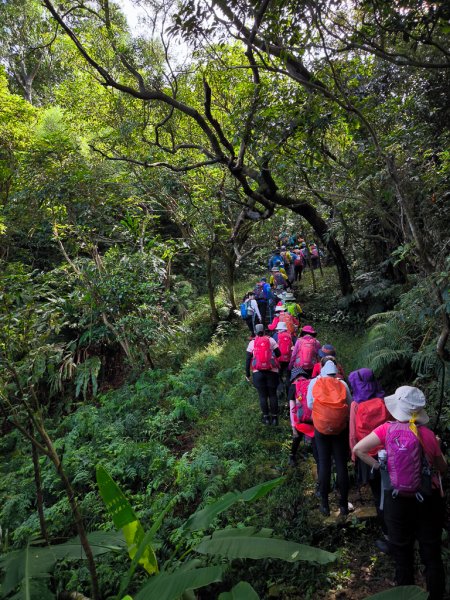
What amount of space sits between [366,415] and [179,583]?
93.1 inches

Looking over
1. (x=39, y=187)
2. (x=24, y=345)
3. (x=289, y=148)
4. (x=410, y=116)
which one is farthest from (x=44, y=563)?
(x=39, y=187)

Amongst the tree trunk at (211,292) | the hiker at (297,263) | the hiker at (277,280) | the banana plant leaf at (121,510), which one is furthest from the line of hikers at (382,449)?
the hiker at (297,263)

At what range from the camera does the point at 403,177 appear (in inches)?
201

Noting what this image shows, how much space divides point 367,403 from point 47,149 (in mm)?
9547

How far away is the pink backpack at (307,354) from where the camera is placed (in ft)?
19.8

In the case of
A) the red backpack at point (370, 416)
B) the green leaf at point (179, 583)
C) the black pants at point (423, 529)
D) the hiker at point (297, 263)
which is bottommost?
the black pants at point (423, 529)

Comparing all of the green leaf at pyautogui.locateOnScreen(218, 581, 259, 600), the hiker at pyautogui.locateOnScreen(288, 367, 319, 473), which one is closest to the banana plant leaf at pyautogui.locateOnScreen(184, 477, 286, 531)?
the green leaf at pyautogui.locateOnScreen(218, 581, 259, 600)

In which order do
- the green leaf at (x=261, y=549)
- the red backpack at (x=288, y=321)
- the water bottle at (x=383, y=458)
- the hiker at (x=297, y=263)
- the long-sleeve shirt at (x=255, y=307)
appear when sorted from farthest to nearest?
the hiker at (x=297, y=263)
the long-sleeve shirt at (x=255, y=307)
the red backpack at (x=288, y=321)
the water bottle at (x=383, y=458)
the green leaf at (x=261, y=549)

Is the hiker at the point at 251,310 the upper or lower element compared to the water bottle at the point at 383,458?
upper

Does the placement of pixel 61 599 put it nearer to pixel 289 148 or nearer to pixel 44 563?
pixel 44 563

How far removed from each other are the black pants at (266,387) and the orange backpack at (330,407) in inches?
85.9

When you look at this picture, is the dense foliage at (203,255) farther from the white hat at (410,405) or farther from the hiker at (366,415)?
the white hat at (410,405)

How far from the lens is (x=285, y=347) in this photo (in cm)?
729

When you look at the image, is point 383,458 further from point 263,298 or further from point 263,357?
point 263,298
